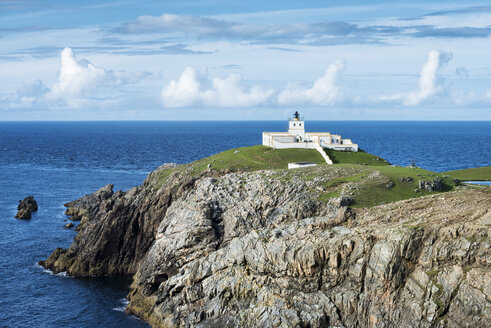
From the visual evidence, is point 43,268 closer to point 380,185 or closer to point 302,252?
point 302,252

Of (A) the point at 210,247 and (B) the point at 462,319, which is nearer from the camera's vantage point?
(B) the point at 462,319

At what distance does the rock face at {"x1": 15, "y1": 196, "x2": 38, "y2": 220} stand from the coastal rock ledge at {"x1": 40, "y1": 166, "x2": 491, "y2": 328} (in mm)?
25552

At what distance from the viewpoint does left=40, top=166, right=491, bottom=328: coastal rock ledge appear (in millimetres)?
40656

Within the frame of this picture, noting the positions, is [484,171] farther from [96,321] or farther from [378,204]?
[96,321]

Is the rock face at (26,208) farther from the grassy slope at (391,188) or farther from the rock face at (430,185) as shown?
the rock face at (430,185)

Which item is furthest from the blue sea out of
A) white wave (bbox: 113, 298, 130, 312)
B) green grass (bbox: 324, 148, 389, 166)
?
green grass (bbox: 324, 148, 389, 166)

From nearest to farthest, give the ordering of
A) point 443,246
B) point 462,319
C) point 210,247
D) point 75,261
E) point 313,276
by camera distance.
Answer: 1. point 462,319
2. point 443,246
3. point 313,276
4. point 210,247
5. point 75,261

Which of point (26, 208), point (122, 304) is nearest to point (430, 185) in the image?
point (122, 304)

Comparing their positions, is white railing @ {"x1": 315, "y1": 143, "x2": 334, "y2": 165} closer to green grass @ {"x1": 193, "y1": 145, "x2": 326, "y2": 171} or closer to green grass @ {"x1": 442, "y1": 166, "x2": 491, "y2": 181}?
green grass @ {"x1": 193, "y1": 145, "x2": 326, "y2": 171}

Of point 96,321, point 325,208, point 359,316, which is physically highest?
point 325,208

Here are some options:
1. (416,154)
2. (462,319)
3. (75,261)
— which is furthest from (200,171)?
(416,154)

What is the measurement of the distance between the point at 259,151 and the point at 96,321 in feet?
155

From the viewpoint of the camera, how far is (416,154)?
585 ft

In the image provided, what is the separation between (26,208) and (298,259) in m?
64.2
